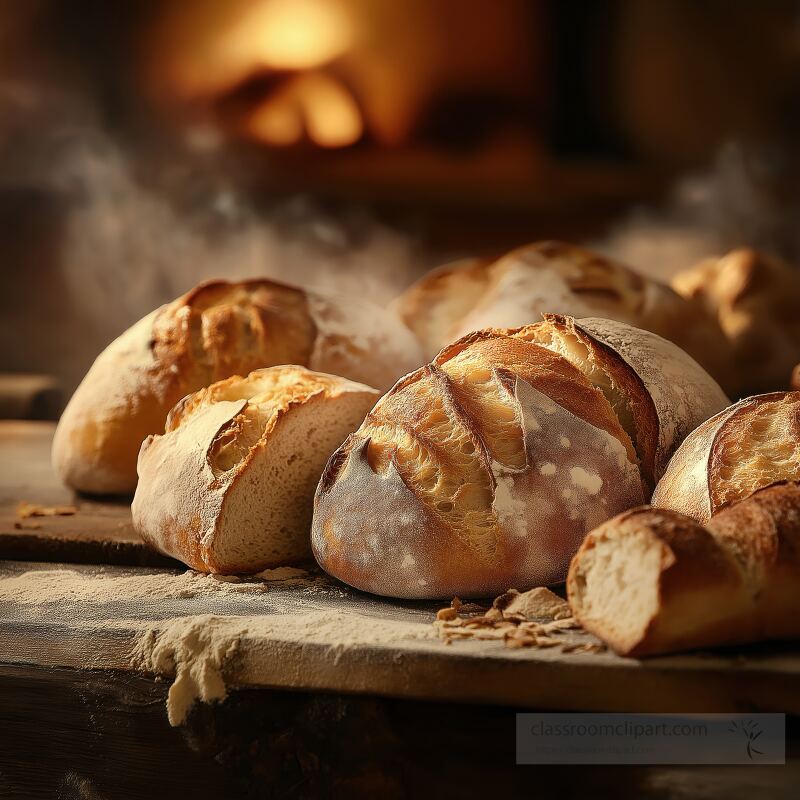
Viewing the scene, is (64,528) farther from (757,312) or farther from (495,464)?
(757,312)

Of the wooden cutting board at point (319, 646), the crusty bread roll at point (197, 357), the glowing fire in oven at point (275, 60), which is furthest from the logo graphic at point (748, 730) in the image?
the glowing fire in oven at point (275, 60)

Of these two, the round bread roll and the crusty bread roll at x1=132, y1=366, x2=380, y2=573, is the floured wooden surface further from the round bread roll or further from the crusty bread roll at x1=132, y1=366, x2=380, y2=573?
the round bread roll

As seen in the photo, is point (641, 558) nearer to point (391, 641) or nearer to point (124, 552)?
point (391, 641)

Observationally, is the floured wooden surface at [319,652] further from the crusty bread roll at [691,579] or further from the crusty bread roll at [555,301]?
the crusty bread roll at [555,301]

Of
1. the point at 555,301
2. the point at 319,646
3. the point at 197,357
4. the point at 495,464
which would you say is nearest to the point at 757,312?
the point at 555,301

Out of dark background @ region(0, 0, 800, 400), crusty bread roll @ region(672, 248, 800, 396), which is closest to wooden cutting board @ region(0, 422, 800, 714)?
crusty bread roll @ region(672, 248, 800, 396)

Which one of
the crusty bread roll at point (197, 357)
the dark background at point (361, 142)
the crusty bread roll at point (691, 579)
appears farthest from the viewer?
the dark background at point (361, 142)
